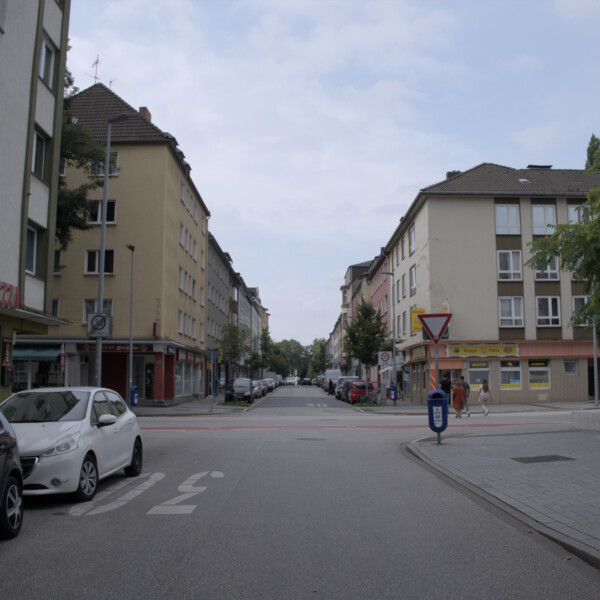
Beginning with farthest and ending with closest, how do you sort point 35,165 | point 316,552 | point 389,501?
point 35,165 → point 389,501 → point 316,552

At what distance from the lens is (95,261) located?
36969 millimetres

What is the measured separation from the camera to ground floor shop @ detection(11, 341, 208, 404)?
35.5 metres

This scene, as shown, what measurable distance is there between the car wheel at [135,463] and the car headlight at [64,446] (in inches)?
93.0

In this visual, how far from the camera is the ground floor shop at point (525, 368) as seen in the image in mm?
37688

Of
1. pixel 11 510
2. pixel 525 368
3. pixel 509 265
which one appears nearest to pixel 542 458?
pixel 11 510

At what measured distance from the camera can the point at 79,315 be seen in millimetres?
36312

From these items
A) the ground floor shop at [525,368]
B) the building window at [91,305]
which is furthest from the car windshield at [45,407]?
the ground floor shop at [525,368]

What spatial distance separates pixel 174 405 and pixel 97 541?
31873 mm

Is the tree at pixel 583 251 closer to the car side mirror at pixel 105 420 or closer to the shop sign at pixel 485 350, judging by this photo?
the car side mirror at pixel 105 420

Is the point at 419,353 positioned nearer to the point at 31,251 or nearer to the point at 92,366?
the point at 92,366

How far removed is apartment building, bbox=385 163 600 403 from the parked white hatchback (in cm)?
2906

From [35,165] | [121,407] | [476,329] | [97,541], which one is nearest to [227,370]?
[476,329]

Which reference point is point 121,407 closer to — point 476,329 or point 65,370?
point 65,370

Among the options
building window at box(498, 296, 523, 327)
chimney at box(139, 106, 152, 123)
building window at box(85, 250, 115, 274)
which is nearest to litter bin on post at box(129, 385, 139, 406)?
building window at box(85, 250, 115, 274)
